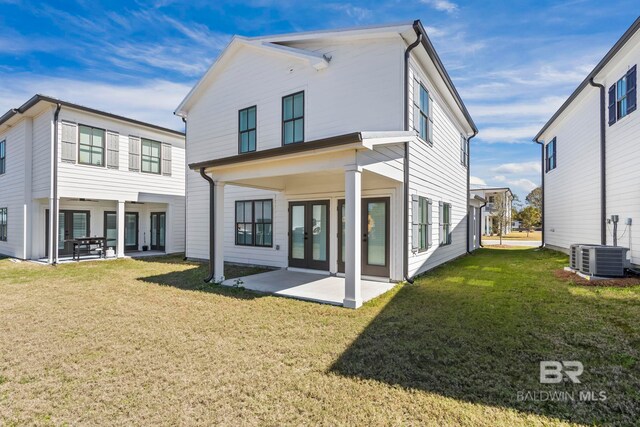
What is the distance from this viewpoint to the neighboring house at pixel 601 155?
27.9 ft

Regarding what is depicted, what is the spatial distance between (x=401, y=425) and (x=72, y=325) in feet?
16.7

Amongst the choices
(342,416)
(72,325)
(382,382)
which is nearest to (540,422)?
(382,382)

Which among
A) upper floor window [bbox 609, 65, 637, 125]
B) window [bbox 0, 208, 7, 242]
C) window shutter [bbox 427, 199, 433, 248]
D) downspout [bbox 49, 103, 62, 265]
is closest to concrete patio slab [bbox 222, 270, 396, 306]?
window shutter [bbox 427, 199, 433, 248]

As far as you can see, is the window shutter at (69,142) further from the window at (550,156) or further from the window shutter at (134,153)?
the window at (550,156)

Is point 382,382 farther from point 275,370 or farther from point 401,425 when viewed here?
point 275,370

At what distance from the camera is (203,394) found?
2.96m

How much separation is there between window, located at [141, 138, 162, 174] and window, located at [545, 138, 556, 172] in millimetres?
19542

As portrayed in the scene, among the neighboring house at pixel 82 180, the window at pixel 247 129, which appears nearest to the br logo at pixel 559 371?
the window at pixel 247 129

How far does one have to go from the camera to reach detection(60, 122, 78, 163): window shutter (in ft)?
38.8

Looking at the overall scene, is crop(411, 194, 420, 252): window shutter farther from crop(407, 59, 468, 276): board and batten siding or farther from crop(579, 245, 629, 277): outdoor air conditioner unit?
crop(579, 245, 629, 277): outdoor air conditioner unit

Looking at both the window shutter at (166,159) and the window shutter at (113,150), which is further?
the window shutter at (166,159)

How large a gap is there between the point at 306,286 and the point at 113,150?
36.2 feet

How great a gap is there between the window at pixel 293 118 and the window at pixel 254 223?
7.12 feet

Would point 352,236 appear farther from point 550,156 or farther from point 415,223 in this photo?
point 550,156
